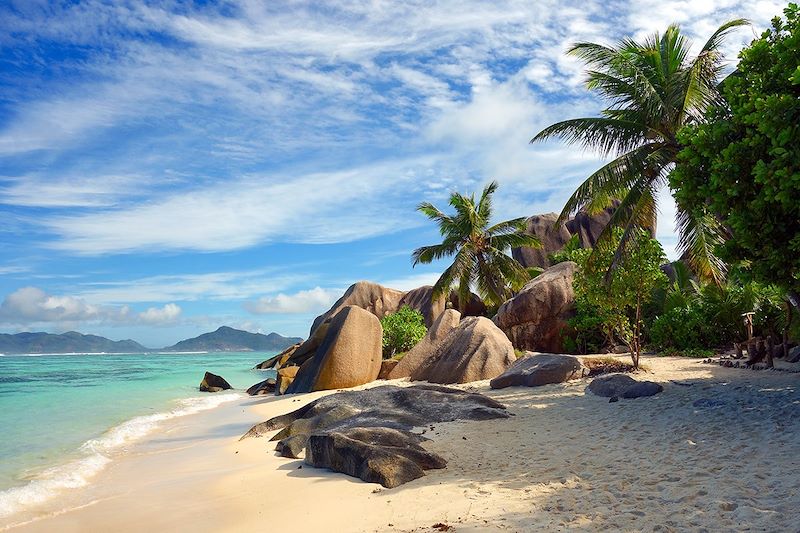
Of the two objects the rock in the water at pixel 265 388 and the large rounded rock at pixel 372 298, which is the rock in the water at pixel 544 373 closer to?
the rock in the water at pixel 265 388

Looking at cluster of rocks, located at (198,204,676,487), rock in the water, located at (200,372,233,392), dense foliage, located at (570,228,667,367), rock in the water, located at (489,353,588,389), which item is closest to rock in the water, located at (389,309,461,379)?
cluster of rocks, located at (198,204,676,487)

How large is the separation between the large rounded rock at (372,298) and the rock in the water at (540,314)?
17.4 meters

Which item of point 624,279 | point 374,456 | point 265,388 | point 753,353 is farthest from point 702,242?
point 265,388

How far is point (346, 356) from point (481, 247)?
12907 mm

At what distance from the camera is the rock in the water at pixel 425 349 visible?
18.8 m

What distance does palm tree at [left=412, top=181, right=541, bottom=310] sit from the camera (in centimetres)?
2848

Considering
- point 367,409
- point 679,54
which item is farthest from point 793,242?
point 679,54

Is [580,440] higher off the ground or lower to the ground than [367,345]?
lower

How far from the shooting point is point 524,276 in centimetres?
2844

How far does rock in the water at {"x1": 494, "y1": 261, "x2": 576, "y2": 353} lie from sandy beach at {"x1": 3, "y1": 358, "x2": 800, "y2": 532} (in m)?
12.9

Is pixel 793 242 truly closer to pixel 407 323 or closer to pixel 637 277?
pixel 637 277

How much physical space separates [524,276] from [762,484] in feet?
76.2

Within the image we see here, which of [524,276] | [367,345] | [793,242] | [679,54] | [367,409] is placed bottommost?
[367,409]

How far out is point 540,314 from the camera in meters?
23.6
